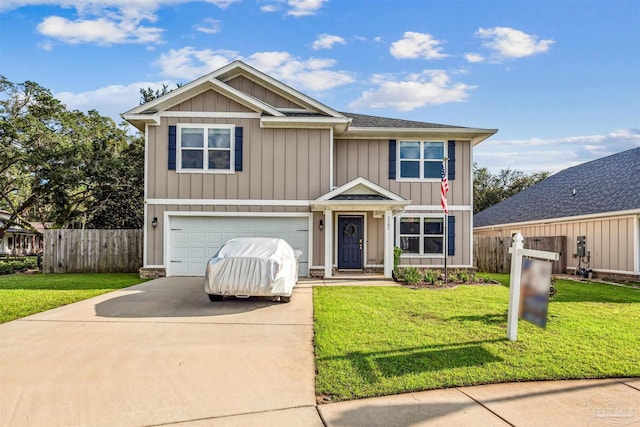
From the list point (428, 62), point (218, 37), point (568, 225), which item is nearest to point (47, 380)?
point (218, 37)

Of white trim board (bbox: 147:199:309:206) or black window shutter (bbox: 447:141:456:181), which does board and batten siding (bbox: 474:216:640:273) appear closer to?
black window shutter (bbox: 447:141:456:181)

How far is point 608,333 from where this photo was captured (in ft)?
22.3

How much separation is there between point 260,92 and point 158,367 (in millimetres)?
11501

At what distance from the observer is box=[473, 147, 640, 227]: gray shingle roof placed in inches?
653

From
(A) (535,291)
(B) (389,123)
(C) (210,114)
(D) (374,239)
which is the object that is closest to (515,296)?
(A) (535,291)

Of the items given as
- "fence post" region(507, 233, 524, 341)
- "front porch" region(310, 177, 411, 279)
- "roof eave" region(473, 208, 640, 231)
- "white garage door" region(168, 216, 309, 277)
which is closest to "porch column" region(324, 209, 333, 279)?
"front porch" region(310, 177, 411, 279)

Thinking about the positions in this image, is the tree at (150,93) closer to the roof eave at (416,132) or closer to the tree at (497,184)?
the roof eave at (416,132)

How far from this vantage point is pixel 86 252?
16.5 m

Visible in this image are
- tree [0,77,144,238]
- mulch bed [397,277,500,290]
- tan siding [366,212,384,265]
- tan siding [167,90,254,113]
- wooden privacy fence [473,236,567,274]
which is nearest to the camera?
mulch bed [397,277,500,290]

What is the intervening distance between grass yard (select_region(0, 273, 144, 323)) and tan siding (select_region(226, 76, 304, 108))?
715 centimetres

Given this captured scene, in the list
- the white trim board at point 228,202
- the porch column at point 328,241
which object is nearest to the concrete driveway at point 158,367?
the porch column at point 328,241

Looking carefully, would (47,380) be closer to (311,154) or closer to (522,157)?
(311,154)

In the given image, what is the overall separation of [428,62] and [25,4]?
541 inches

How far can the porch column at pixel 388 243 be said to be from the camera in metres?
13.9
